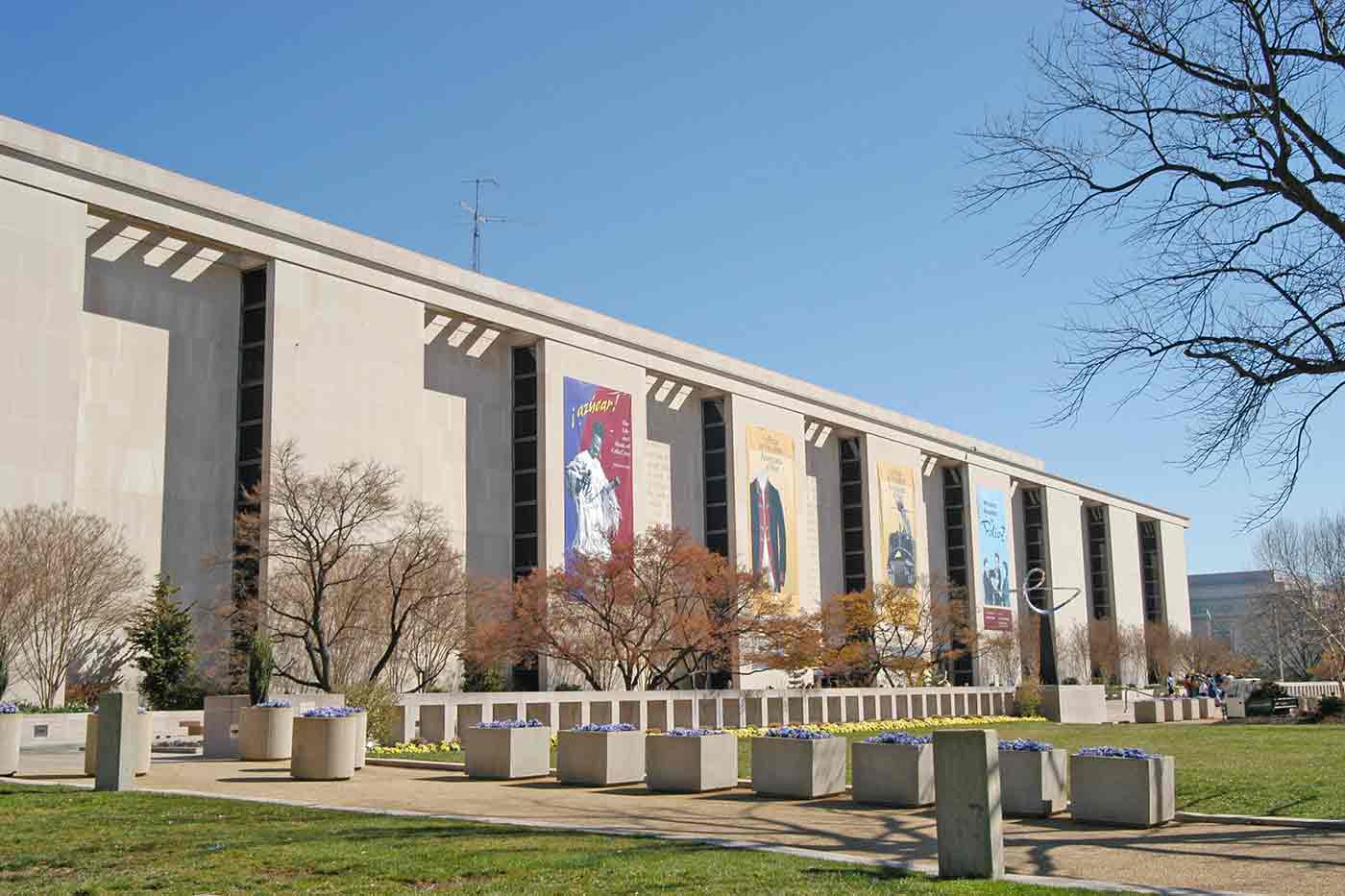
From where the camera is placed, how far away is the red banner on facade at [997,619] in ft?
285

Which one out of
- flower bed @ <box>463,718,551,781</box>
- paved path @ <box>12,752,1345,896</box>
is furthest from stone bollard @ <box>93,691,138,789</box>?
flower bed @ <box>463,718,551,781</box>

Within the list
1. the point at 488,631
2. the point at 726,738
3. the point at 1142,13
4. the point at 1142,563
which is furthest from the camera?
the point at 1142,563

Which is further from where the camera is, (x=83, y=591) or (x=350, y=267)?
(x=350, y=267)

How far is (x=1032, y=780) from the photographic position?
16672 mm

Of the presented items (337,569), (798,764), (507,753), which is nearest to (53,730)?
(337,569)

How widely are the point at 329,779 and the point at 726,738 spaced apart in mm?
6426

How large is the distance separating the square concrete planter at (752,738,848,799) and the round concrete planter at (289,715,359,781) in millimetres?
6658

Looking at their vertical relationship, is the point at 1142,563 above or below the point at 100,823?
above

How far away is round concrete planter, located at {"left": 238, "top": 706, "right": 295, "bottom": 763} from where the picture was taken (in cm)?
2459

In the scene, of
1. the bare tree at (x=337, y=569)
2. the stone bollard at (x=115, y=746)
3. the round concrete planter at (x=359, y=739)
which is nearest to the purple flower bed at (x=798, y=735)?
the round concrete planter at (x=359, y=739)

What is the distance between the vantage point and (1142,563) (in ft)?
386

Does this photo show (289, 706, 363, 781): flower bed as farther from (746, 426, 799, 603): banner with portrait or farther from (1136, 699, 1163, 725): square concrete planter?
(746, 426, 799, 603): banner with portrait

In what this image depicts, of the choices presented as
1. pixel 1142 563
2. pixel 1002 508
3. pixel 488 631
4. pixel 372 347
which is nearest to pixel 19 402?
pixel 372 347

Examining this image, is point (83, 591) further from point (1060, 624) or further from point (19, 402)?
point (1060, 624)
